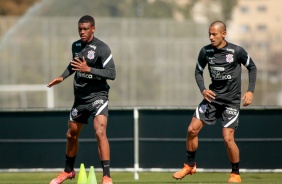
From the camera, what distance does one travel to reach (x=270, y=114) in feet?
52.4

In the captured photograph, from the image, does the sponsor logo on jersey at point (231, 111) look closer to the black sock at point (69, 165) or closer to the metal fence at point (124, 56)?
the black sock at point (69, 165)

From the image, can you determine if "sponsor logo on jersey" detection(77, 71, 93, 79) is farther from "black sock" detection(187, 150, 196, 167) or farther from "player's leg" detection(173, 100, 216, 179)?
"black sock" detection(187, 150, 196, 167)

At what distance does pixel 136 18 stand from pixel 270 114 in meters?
28.9

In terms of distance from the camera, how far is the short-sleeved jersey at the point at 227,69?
1315 centimetres

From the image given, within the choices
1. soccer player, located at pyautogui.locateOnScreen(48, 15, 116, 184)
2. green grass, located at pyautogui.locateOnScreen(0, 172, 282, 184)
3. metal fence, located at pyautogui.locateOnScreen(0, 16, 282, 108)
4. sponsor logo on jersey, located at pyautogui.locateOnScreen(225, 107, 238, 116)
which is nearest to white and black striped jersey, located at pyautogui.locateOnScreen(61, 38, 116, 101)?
soccer player, located at pyautogui.locateOnScreen(48, 15, 116, 184)

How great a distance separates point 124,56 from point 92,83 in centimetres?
2984

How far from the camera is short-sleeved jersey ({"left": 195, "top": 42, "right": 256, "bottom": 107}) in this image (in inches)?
518

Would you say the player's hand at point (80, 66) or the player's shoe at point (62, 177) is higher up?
the player's hand at point (80, 66)

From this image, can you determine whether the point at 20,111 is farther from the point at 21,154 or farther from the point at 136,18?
the point at 136,18

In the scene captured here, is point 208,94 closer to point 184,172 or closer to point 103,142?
point 184,172

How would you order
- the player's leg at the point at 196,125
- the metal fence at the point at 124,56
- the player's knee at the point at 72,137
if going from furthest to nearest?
the metal fence at the point at 124,56
the player's leg at the point at 196,125
the player's knee at the point at 72,137

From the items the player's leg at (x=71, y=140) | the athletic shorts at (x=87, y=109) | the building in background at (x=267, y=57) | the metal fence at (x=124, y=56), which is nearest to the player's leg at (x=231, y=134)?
the athletic shorts at (x=87, y=109)

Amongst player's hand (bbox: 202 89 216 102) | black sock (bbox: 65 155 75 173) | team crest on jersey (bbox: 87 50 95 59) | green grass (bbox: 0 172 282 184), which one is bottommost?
green grass (bbox: 0 172 282 184)

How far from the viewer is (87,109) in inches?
503
